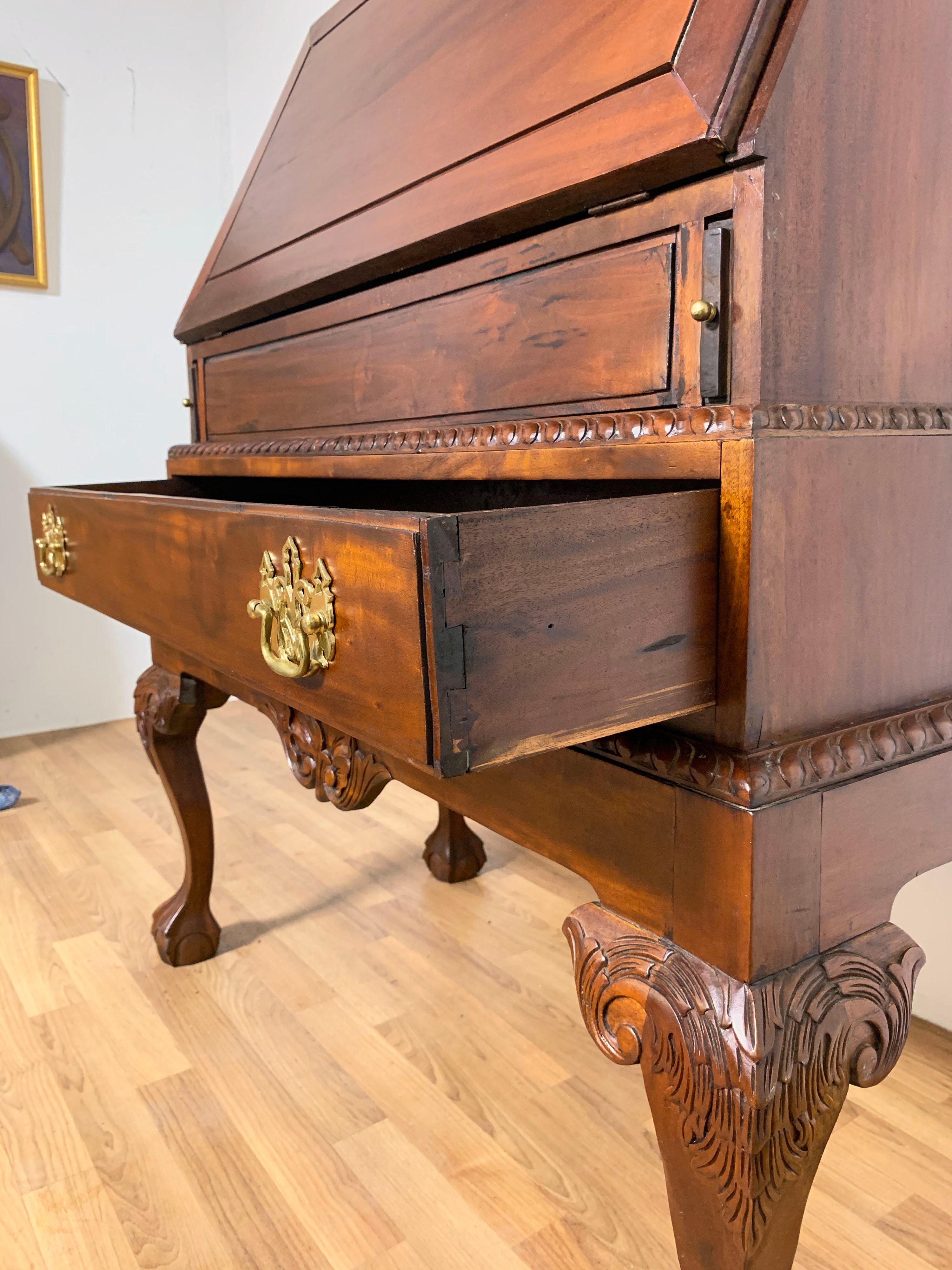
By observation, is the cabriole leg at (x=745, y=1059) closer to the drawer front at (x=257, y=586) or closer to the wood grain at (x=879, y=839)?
the wood grain at (x=879, y=839)

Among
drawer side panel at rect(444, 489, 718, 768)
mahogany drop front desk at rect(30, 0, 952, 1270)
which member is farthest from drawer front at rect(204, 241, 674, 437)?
drawer side panel at rect(444, 489, 718, 768)

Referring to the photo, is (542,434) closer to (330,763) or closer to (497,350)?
(497,350)

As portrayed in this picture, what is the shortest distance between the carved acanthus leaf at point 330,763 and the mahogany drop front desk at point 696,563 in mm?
114

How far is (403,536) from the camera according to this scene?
457 millimetres

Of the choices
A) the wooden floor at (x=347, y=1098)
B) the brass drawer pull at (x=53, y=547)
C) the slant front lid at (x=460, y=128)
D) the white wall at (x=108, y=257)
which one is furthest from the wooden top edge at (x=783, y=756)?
the white wall at (x=108, y=257)

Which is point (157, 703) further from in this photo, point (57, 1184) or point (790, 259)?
point (790, 259)

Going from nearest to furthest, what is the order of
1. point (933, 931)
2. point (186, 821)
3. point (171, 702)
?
point (933, 931)
point (171, 702)
point (186, 821)

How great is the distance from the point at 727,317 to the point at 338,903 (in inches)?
54.6

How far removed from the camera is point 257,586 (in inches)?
25.0

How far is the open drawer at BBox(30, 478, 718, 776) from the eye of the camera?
456 mm

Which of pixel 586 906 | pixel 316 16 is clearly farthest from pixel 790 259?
pixel 316 16

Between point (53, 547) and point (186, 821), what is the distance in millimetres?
570

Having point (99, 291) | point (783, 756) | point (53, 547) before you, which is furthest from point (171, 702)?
point (99, 291)

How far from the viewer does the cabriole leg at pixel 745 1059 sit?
58cm
